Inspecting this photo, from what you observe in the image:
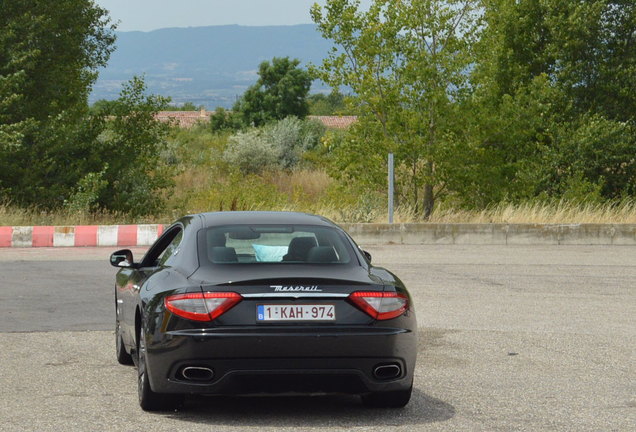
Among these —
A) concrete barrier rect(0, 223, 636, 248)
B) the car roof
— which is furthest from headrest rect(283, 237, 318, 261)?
concrete barrier rect(0, 223, 636, 248)

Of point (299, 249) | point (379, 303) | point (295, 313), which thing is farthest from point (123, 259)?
point (379, 303)

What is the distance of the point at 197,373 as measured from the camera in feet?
23.2

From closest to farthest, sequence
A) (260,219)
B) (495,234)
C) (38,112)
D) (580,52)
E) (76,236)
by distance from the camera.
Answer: (260,219) → (76,236) → (495,234) → (38,112) → (580,52)

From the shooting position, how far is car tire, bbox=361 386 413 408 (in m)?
7.52

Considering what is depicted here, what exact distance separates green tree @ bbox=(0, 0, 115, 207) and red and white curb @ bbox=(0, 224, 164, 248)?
14.1ft

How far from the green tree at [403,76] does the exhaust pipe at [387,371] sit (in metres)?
18.9

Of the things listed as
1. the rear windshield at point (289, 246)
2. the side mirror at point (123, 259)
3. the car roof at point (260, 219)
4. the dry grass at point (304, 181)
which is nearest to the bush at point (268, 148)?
the dry grass at point (304, 181)

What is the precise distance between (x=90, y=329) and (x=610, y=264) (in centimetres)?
987

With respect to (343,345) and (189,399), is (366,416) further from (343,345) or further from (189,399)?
(189,399)

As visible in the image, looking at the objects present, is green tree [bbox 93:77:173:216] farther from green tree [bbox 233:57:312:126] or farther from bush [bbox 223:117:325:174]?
green tree [bbox 233:57:312:126]

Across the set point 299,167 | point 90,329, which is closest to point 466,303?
point 90,329

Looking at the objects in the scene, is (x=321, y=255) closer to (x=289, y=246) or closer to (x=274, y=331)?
(x=289, y=246)

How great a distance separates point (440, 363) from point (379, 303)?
8.02 ft

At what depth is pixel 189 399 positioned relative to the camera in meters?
8.00
